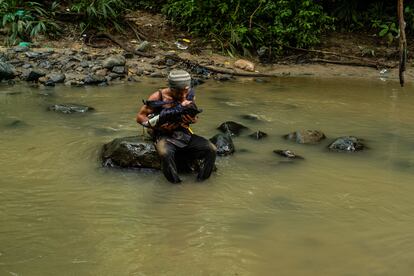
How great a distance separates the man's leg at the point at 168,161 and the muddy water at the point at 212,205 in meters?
0.18

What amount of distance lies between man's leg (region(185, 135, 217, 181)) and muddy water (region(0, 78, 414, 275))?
5.4 inches

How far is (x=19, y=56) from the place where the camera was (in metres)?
12.6

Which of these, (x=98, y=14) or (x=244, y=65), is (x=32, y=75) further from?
(x=244, y=65)

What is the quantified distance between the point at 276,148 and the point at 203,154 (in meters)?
1.67

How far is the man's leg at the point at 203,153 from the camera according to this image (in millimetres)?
6023

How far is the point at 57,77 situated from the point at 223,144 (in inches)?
236

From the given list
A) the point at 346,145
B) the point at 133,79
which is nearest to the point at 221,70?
the point at 133,79

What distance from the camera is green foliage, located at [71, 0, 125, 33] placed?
14234 mm

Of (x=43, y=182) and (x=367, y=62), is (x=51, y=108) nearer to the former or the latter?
(x=43, y=182)

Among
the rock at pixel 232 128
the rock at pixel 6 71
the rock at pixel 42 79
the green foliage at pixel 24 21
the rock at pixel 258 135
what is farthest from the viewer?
the green foliage at pixel 24 21

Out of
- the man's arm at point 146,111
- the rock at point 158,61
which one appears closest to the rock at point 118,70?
the rock at point 158,61

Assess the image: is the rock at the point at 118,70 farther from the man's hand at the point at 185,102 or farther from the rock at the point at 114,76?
the man's hand at the point at 185,102

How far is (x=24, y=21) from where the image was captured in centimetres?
1374

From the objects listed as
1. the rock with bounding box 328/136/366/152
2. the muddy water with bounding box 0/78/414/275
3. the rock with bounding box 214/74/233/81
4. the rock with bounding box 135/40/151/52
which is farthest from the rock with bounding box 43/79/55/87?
the rock with bounding box 328/136/366/152
